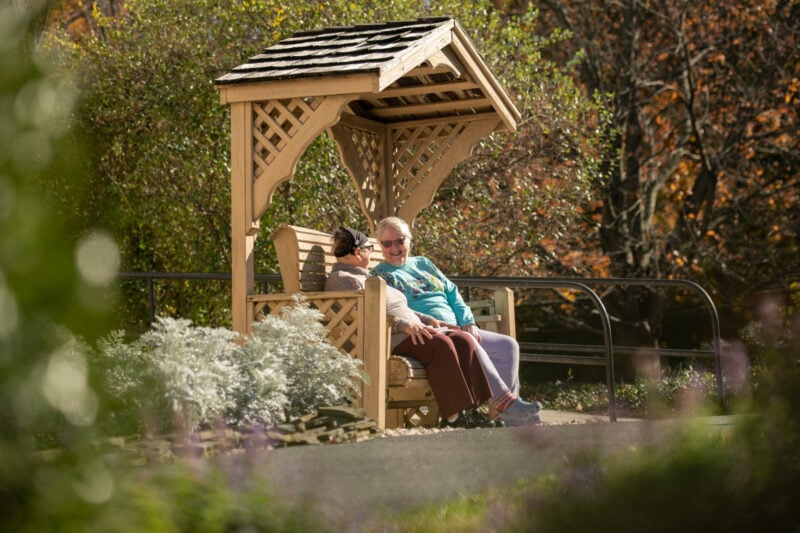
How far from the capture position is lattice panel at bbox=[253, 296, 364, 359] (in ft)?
19.4

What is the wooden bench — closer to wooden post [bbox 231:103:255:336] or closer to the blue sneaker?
wooden post [bbox 231:103:255:336]

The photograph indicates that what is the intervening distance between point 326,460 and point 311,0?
7.40 m

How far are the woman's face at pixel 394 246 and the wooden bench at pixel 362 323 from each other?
0.35m

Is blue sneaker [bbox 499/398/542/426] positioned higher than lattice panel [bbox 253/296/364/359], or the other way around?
lattice panel [bbox 253/296/364/359]

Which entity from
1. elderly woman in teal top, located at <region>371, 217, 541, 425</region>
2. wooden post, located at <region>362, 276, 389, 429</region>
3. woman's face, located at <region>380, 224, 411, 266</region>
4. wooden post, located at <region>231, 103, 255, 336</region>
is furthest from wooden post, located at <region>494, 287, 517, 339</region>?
wooden post, located at <region>231, 103, 255, 336</region>

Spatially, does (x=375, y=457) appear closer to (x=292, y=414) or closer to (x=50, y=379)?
(x=292, y=414)

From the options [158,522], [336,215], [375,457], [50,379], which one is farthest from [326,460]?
[336,215]

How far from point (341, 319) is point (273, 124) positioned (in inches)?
47.4

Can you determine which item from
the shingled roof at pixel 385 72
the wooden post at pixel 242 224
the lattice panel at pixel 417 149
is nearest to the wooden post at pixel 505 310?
the lattice panel at pixel 417 149

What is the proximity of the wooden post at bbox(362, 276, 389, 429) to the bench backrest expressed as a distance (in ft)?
2.35

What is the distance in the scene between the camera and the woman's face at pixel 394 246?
21.9 ft

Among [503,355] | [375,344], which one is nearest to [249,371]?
[375,344]

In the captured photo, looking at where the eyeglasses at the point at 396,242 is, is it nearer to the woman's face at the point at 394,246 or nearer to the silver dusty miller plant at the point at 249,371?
the woman's face at the point at 394,246

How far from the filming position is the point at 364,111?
8078 mm
